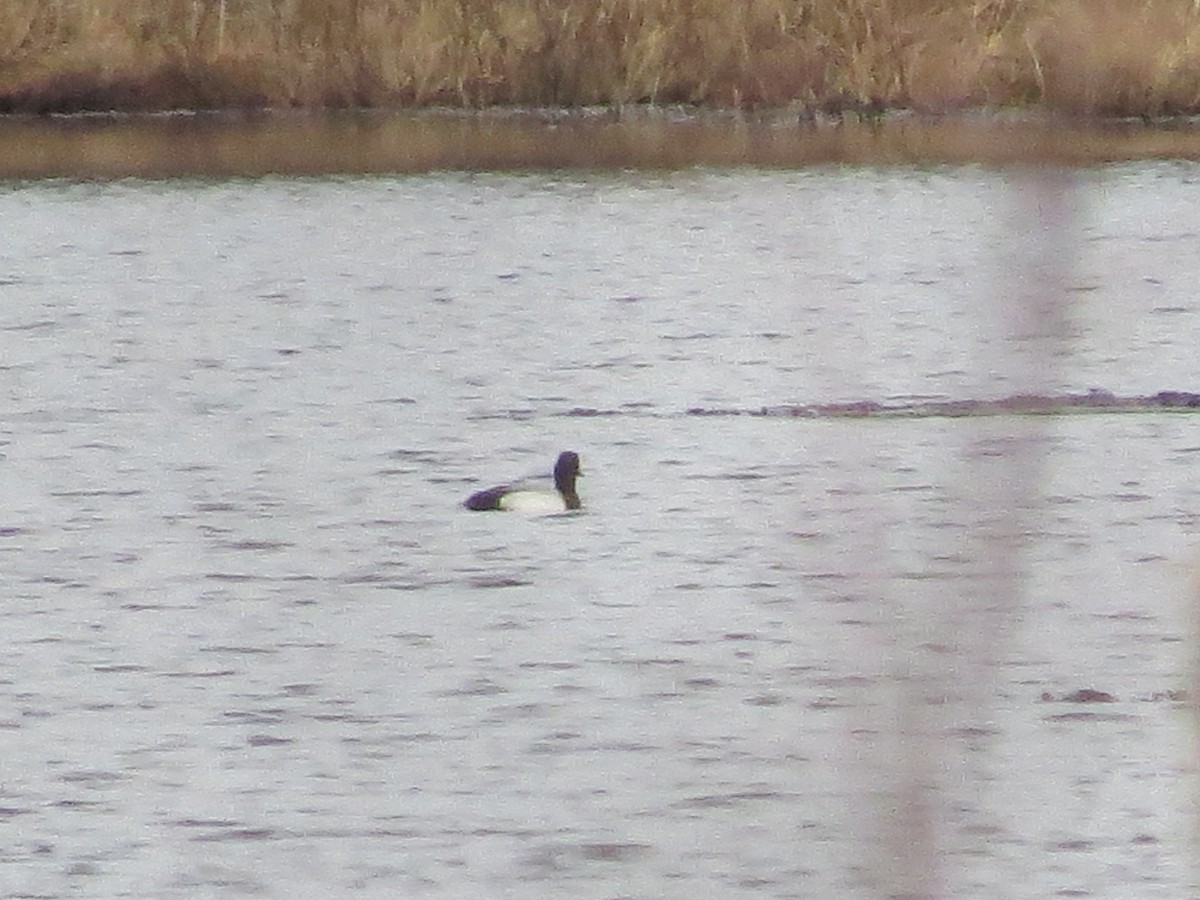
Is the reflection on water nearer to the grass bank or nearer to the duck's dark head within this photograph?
the grass bank

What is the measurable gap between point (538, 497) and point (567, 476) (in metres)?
0.18

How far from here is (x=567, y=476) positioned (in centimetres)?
680

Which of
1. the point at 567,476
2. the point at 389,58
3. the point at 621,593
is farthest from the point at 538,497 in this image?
the point at 389,58

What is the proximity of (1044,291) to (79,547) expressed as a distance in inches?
200

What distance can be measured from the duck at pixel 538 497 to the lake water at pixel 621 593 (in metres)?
0.04

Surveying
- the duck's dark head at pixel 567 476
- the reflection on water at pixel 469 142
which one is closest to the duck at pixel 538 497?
the duck's dark head at pixel 567 476

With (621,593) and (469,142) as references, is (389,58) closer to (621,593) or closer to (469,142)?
(469,142)

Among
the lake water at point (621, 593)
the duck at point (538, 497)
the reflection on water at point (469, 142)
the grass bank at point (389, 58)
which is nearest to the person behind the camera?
the lake water at point (621, 593)

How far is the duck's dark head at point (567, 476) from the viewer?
22.1 ft

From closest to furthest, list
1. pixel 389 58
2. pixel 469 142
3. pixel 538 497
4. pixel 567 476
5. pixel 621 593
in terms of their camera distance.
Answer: pixel 621 593 < pixel 538 497 < pixel 567 476 < pixel 469 142 < pixel 389 58

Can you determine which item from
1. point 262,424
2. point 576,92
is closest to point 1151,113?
point 576,92

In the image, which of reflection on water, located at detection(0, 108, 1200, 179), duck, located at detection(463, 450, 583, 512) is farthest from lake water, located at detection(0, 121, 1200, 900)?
reflection on water, located at detection(0, 108, 1200, 179)

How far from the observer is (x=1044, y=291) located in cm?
144

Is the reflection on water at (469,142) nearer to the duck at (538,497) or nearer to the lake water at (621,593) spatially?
the lake water at (621,593)
